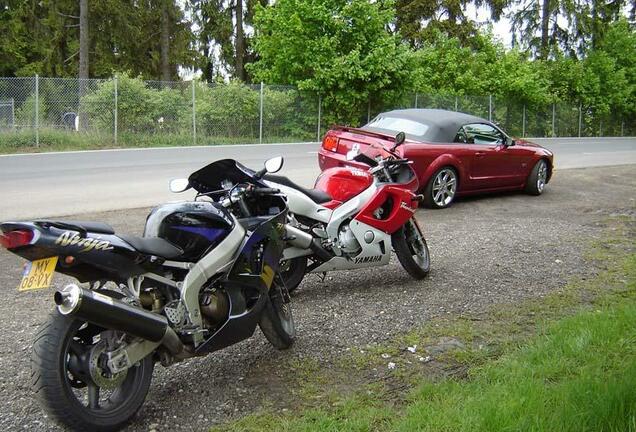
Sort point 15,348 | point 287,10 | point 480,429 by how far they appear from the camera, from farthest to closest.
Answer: point 287,10 → point 15,348 → point 480,429

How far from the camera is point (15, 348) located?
4535 millimetres

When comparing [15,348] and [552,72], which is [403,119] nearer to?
[15,348]

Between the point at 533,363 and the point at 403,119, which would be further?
the point at 403,119

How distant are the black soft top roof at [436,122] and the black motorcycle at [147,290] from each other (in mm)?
6408

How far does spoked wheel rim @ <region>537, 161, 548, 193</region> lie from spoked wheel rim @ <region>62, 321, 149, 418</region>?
1025 cm

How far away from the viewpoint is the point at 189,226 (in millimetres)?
3701

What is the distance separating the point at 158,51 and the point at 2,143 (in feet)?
63.4

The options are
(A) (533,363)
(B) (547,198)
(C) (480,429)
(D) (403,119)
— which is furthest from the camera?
(B) (547,198)

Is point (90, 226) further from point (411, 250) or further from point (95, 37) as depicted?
point (95, 37)

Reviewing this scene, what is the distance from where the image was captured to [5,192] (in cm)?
1127

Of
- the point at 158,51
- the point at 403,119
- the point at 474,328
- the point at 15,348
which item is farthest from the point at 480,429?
the point at 158,51

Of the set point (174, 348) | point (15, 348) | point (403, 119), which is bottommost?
point (15, 348)

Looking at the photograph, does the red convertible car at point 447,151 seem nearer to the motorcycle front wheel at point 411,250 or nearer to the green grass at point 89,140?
the motorcycle front wheel at point 411,250

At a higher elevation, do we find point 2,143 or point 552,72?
point 552,72
